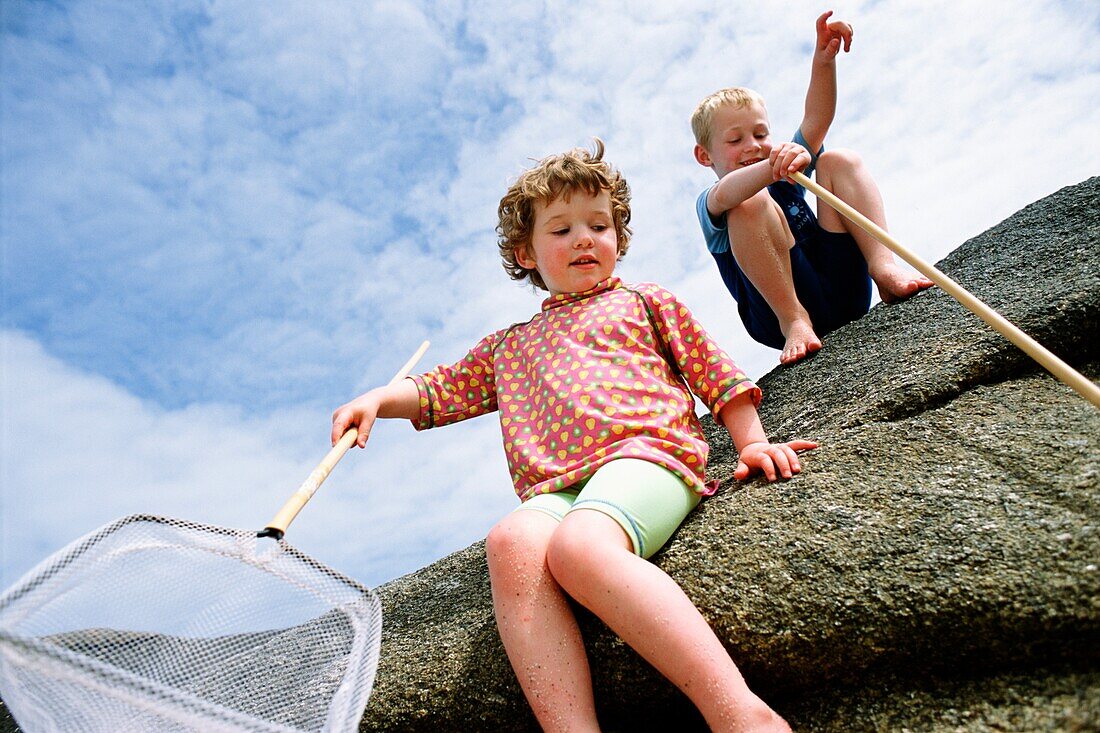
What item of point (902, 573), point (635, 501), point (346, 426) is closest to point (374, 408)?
point (346, 426)

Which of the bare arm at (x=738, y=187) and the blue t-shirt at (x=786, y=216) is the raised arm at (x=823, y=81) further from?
the bare arm at (x=738, y=187)

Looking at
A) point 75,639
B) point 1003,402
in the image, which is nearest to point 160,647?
point 75,639

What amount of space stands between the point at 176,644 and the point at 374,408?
986 mm

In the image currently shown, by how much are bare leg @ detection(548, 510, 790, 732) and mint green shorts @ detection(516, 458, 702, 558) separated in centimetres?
7

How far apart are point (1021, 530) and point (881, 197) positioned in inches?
89.1

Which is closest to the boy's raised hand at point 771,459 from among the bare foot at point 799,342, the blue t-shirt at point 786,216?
the bare foot at point 799,342

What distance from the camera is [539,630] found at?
6.71 ft

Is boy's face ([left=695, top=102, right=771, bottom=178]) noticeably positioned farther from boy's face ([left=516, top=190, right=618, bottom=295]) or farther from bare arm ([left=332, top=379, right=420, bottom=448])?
bare arm ([left=332, top=379, right=420, bottom=448])

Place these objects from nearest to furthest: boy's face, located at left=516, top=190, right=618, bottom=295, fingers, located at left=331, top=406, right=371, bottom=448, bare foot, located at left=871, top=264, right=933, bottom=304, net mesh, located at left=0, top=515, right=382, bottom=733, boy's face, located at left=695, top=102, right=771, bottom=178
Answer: net mesh, located at left=0, top=515, right=382, bottom=733 < fingers, located at left=331, top=406, right=371, bottom=448 < boy's face, located at left=516, top=190, right=618, bottom=295 < bare foot, located at left=871, top=264, right=933, bottom=304 < boy's face, located at left=695, top=102, right=771, bottom=178

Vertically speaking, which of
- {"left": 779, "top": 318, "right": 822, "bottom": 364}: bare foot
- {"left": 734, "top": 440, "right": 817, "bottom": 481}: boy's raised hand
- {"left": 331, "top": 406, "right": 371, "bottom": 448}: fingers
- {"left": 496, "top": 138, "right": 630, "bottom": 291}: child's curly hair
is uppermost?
{"left": 496, "top": 138, "right": 630, "bottom": 291}: child's curly hair

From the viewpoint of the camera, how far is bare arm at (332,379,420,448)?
2730 mm

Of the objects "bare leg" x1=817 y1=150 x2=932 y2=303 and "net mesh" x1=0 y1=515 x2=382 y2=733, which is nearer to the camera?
"net mesh" x1=0 y1=515 x2=382 y2=733

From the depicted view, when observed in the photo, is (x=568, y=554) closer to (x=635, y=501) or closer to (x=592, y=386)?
Result: (x=635, y=501)

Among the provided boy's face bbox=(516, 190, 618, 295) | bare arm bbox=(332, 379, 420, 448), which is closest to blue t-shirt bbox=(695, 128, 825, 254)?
boy's face bbox=(516, 190, 618, 295)
